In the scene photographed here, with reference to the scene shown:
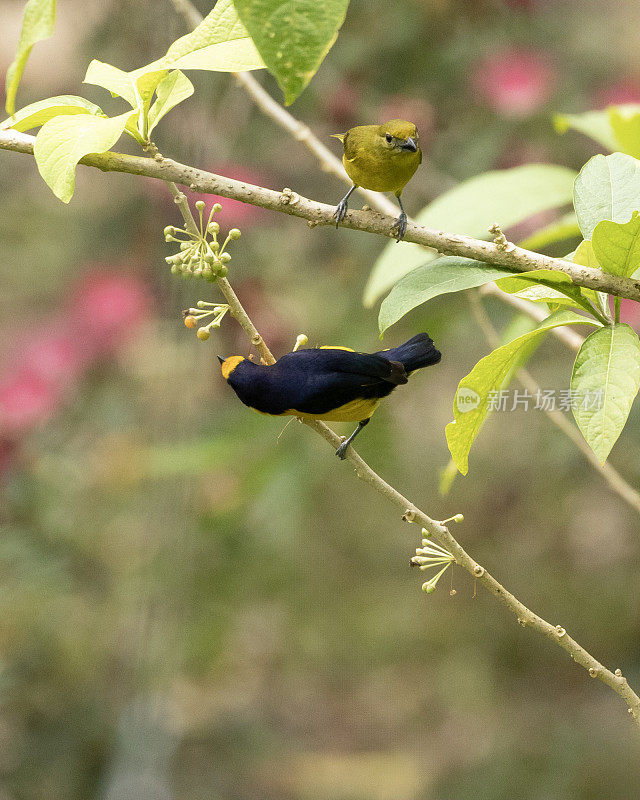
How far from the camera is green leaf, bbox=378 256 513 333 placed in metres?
0.72

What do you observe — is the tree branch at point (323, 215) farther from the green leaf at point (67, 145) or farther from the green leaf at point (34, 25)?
the green leaf at point (34, 25)

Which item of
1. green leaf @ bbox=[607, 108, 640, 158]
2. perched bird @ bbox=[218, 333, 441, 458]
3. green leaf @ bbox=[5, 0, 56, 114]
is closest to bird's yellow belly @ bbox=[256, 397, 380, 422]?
perched bird @ bbox=[218, 333, 441, 458]

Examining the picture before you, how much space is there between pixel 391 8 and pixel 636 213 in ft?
5.22

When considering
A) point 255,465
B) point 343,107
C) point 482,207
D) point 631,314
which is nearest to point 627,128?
point 482,207

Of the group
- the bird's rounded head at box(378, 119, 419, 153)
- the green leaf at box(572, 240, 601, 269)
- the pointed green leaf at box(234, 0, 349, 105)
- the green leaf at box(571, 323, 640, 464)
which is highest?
the pointed green leaf at box(234, 0, 349, 105)

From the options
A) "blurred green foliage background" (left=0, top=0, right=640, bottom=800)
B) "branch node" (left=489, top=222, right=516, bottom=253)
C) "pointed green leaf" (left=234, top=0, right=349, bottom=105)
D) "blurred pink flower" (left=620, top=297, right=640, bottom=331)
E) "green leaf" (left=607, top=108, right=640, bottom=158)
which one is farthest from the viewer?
"blurred green foliage background" (left=0, top=0, right=640, bottom=800)

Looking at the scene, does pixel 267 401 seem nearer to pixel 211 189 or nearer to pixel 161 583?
pixel 211 189

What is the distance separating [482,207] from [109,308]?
1026mm

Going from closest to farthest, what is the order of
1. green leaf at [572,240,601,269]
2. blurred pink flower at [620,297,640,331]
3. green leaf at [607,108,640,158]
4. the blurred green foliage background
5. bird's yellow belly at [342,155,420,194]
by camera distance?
green leaf at [572,240,601,269], bird's yellow belly at [342,155,420,194], green leaf at [607,108,640,158], blurred pink flower at [620,297,640,331], the blurred green foliage background

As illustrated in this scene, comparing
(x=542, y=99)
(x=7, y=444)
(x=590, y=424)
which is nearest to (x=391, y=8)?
(x=542, y=99)

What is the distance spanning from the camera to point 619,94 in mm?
1844

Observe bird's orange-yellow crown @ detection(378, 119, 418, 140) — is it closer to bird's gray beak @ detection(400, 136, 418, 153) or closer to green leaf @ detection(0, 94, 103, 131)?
bird's gray beak @ detection(400, 136, 418, 153)

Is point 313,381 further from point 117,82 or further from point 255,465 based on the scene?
point 255,465

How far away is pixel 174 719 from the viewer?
2.94 metres
